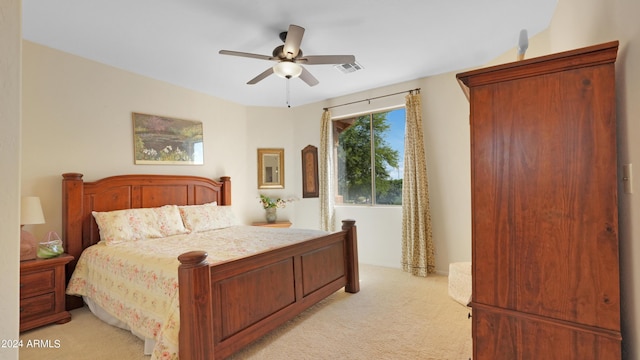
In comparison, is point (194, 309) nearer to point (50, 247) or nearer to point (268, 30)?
point (50, 247)

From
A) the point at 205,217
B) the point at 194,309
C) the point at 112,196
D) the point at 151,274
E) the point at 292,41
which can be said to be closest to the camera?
the point at 194,309

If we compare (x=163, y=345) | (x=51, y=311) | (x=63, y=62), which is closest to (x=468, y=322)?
(x=163, y=345)

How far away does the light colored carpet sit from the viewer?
7.33 feet

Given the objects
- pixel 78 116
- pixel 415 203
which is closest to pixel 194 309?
pixel 78 116

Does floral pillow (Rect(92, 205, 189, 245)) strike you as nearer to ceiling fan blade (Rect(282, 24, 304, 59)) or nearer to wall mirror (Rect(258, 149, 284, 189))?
wall mirror (Rect(258, 149, 284, 189))

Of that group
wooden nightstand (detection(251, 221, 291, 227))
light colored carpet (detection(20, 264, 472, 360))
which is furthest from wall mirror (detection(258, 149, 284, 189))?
light colored carpet (detection(20, 264, 472, 360))

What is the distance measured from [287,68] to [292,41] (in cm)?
31

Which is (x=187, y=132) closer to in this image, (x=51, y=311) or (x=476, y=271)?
(x=51, y=311)

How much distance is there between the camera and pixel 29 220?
103 inches

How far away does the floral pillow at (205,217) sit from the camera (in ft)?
12.6

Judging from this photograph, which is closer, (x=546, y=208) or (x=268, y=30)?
(x=546, y=208)

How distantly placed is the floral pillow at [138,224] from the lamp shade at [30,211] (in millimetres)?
524

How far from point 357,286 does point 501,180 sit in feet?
8.32

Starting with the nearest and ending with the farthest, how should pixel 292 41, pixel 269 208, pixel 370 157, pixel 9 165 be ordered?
1. pixel 9 165
2. pixel 292 41
3. pixel 370 157
4. pixel 269 208
